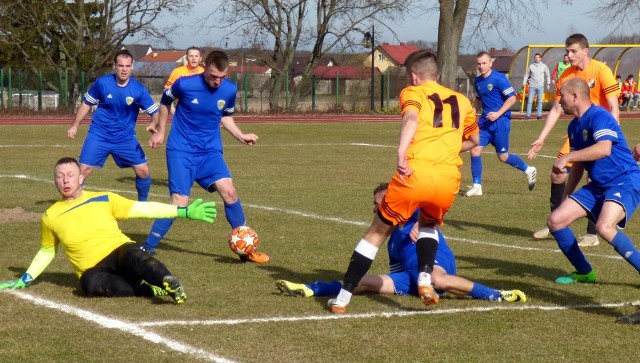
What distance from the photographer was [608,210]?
24.4 ft

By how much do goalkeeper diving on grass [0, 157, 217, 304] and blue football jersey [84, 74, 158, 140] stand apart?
167 inches

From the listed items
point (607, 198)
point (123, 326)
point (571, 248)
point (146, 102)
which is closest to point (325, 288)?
point (123, 326)

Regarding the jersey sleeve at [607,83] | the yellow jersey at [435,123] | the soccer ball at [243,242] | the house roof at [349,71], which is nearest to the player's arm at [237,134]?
the soccer ball at [243,242]

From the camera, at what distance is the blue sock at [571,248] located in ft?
25.9

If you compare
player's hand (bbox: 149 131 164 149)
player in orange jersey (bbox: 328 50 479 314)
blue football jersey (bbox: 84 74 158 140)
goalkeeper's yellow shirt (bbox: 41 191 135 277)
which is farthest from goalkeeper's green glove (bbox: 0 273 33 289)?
blue football jersey (bbox: 84 74 158 140)

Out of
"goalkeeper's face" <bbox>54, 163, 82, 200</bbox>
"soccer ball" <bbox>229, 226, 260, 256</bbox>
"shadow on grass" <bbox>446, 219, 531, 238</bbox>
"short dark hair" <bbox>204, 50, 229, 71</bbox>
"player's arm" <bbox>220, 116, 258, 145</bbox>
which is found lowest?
"shadow on grass" <bbox>446, 219, 531, 238</bbox>

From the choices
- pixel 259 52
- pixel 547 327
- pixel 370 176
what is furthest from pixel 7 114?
pixel 547 327

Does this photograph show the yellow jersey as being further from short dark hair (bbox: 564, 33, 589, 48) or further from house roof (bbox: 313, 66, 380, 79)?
house roof (bbox: 313, 66, 380, 79)

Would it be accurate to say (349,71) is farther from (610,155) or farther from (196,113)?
(610,155)

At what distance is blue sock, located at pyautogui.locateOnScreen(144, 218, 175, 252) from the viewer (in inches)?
364

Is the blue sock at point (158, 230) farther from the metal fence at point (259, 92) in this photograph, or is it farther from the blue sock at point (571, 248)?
the metal fence at point (259, 92)

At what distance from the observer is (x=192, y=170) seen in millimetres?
9445

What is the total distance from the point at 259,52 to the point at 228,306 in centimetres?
4284

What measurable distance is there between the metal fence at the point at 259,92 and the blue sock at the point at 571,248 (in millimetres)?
34501
